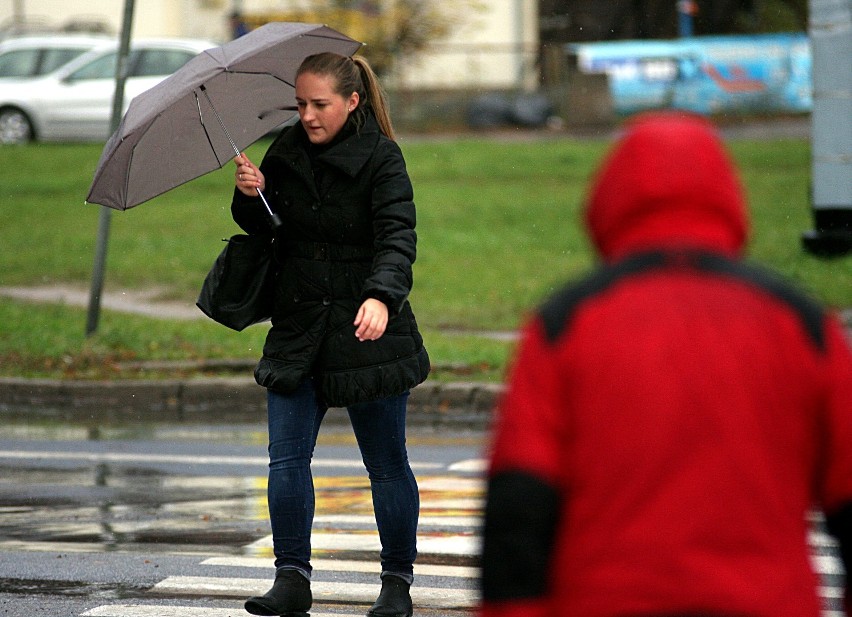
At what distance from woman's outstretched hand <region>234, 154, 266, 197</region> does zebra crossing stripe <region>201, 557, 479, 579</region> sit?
171 centimetres

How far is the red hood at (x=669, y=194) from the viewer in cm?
239

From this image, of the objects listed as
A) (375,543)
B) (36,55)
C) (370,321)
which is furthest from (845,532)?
(36,55)

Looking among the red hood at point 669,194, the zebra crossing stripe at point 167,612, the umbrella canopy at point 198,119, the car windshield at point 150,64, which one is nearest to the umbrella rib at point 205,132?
the umbrella canopy at point 198,119

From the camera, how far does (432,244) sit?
16.8m

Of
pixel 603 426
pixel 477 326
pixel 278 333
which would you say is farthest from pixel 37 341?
pixel 603 426

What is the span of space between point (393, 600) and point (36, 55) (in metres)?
22.0

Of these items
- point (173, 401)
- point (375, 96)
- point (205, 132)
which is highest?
point (375, 96)

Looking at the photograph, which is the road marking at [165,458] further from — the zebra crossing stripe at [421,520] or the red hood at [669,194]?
the red hood at [669,194]

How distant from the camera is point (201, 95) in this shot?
539 centimetres

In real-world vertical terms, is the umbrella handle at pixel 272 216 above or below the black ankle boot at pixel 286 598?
above

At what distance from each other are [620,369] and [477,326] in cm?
1055

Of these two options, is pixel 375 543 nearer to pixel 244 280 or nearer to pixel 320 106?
pixel 244 280

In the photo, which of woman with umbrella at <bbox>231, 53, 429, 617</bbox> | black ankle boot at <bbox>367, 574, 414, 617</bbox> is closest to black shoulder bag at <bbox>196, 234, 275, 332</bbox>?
woman with umbrella at <bbox>231, 53, 429, 617</bbox>

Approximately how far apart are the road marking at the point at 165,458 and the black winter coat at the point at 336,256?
3399 mm
